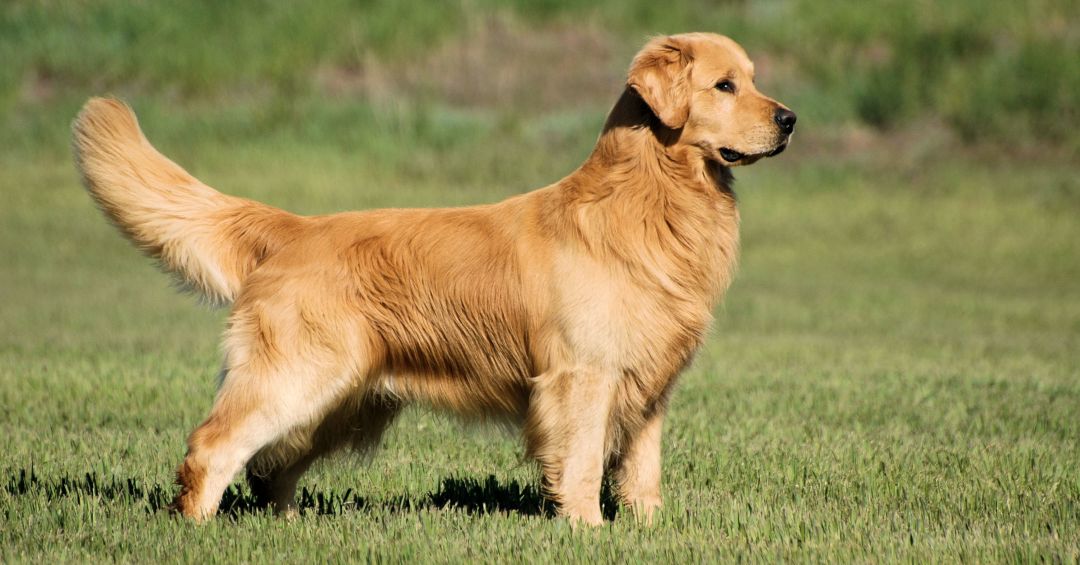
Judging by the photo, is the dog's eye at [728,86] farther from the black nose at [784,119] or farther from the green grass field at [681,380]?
the green grass field at [681,380]

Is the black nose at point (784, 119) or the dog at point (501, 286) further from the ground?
the black nose at point (784, 119)

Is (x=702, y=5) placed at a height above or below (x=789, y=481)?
above

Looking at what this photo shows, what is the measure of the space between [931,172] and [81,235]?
13901 mm

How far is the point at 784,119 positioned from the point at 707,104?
0.36 m

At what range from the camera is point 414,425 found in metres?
8.53

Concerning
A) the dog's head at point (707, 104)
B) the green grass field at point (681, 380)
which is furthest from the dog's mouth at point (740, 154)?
the green grass field at point (681, 380)

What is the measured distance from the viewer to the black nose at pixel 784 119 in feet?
19.1

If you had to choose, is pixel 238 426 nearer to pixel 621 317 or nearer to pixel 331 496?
pixel 331 496

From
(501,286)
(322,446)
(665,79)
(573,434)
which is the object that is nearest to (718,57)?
(665,79)

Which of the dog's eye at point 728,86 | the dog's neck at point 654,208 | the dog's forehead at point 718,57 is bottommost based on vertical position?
the dog's neck at point 654,208

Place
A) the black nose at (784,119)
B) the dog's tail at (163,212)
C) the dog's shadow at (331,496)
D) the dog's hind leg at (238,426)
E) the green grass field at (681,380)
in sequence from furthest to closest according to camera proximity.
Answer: the dog's shadow at (331,496) → the dog's tail at (163,212) → the black nose at (784,119) → the green grass field at (681,380) → the dog's hind leg at (238,426)

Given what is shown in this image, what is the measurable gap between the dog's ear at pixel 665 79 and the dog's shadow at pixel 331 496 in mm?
1928

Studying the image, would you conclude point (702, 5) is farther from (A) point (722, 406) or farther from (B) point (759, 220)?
(A) point (722, 406)

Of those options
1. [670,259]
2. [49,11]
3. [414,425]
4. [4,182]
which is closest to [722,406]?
[414,425]
